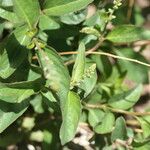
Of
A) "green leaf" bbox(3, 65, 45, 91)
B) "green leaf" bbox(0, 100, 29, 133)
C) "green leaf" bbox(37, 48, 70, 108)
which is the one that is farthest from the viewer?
"green leaf" bbox(0, 100, 29, 133)

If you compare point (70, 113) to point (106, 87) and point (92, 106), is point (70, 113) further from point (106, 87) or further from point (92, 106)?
point (106, 87)

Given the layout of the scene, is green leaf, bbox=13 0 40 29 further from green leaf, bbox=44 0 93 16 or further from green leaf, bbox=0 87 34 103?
green leaf, bbox=0 87 34 103

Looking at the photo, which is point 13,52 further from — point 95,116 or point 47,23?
point 95,116

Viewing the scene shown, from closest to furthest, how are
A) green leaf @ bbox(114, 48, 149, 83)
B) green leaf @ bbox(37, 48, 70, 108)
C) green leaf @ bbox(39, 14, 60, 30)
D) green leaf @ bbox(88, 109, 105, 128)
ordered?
green leaf @ bbox(37, 48, 70, 108) < green leaf @ bbox(39, 14, 60, 30) < green leaf @ bbox(88, 109, 105, 128) < green leaf @ bbox(114, 48, 149, 83)

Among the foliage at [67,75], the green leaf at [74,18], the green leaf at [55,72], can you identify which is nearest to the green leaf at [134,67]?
the foliage at [67,75]

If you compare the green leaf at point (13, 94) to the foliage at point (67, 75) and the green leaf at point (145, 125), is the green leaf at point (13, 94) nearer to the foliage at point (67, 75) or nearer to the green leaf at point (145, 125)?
the foliage at point (67, 75)

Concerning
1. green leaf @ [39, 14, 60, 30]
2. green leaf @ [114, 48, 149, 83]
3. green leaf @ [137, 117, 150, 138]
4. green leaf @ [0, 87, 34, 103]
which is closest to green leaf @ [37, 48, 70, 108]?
green leaf @ [0, 87, 34, 103]

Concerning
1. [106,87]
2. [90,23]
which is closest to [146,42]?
[106,87]
